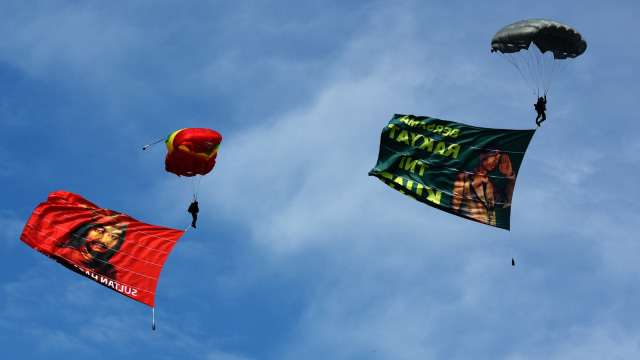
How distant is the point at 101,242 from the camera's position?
42969mm

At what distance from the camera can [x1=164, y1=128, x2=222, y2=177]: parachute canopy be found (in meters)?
44.8

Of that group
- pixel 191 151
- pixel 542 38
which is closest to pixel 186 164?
pixel 191 151

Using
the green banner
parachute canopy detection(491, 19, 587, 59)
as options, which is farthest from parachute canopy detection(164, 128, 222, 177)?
parachute canopy detection(491, 19, 587, 59)

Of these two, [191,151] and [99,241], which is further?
[191,151]

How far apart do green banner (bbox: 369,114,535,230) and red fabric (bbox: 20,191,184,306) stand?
10183 millimetres

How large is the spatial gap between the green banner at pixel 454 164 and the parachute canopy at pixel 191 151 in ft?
26.8

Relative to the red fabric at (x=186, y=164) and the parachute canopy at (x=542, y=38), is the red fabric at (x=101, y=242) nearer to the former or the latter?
the red fabric at (x=186, y=164)

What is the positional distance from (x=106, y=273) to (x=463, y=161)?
1609cm

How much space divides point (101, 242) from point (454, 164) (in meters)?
15.9

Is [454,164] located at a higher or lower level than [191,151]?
A: lower

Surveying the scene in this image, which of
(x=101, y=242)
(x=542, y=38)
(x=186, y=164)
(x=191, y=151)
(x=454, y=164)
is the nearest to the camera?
(x=542, y=38)

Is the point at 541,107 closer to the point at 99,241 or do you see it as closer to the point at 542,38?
the point at 542,38

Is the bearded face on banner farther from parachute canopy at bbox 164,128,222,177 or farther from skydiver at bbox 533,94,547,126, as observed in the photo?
skydiver at bbox 533,94,547,126

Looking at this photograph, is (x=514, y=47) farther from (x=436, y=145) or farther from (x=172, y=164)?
(x=172, y=164)
